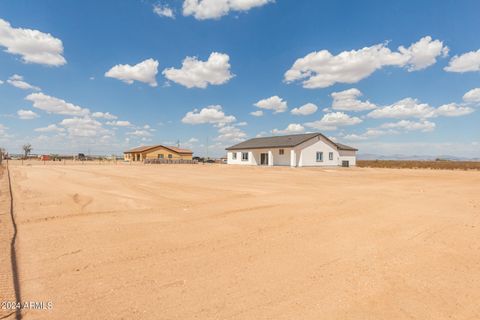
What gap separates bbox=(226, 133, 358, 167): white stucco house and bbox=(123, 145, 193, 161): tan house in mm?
22386

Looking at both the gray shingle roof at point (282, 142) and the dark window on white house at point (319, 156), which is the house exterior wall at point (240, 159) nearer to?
the gray shingle roof at point (282, 142)

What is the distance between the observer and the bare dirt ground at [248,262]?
3414 millimetres

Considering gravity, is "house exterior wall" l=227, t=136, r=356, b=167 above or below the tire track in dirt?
above

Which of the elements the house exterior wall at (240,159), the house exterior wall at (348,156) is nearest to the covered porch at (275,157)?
the house exterior wall at (240,159)

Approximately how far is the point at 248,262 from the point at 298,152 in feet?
104

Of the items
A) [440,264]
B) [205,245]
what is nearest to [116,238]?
[205,245]

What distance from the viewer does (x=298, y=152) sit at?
1396 inches

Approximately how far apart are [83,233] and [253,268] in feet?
13.1

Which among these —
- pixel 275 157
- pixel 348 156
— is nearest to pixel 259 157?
pixel 275 157

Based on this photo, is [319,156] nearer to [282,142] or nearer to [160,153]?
[282,142]

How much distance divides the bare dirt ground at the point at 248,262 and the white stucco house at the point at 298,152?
26.7 metres

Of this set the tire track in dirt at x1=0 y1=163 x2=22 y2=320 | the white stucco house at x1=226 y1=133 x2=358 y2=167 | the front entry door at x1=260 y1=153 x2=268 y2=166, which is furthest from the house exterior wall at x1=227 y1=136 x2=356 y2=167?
the tire track in dirt at x1=0 y1=163 x2=22 y2=320

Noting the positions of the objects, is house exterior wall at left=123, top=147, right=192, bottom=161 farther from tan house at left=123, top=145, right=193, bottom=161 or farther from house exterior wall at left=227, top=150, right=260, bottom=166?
house exterior wall at left=227, top=150, right=260, bottom=166

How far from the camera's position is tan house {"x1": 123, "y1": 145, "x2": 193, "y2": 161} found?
192ft
